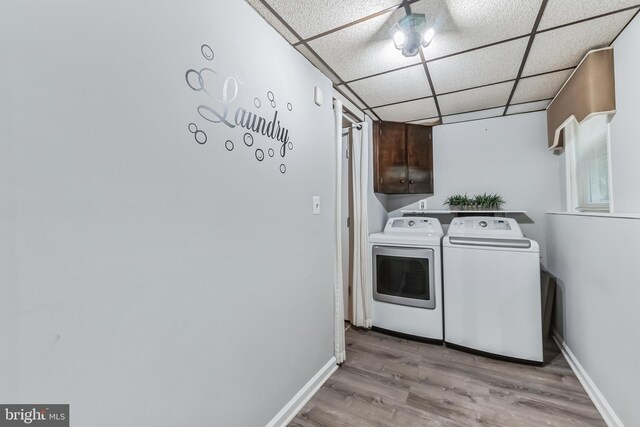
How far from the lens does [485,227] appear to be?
258 cm

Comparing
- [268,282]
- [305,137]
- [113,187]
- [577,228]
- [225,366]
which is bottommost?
[225,366]

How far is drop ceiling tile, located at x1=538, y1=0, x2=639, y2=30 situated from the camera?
54.1 inches

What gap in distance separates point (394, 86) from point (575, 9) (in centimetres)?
113

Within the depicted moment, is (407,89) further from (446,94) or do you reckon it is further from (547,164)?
(547,164)

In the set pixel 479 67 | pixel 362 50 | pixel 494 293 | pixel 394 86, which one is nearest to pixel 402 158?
pixel 394 86

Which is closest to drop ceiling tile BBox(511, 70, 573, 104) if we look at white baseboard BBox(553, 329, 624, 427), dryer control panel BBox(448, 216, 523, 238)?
dryer control panel BBox(448, 216, 523, 238)

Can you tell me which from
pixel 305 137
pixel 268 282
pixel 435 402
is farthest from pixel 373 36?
pixel 435 402

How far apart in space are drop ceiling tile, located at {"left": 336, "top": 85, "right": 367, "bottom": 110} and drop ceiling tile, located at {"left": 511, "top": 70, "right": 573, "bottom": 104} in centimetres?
136

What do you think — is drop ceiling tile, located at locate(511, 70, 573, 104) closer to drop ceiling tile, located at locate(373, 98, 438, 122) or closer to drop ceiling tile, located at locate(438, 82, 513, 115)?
drop ceiling tile, located at locate(438, 82, 513, 115)

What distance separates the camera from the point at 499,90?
7.75 feet

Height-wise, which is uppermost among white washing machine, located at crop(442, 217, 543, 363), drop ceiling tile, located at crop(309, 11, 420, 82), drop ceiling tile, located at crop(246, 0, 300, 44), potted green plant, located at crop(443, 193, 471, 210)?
drop ceiling tile, located at crop(309, 11, 420, 82)

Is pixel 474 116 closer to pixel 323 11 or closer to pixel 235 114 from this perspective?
pixel 323 11

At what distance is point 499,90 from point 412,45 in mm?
1383

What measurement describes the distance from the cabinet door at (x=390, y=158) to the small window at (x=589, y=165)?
4.87 ft
